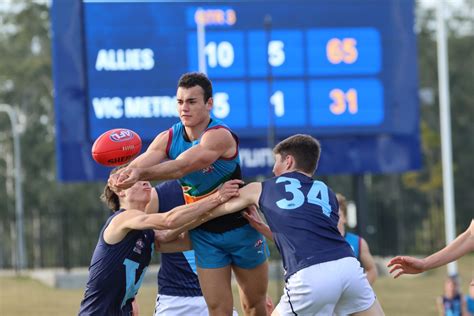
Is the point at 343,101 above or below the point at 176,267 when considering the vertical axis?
above

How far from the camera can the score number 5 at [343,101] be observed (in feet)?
68.7

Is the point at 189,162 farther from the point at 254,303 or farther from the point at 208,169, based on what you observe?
the point at 254,303

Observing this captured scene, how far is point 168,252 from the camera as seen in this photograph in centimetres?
881

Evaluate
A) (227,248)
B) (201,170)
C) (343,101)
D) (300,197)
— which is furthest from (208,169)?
(343,101)

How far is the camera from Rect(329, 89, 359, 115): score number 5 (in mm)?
20938

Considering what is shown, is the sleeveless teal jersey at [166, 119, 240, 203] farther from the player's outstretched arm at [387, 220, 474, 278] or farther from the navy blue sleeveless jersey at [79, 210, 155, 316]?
the player's outstretched arm at [387, 220, 474, 278]

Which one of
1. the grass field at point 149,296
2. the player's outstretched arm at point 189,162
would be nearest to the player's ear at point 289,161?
the player's outstretched arm at point 189,162

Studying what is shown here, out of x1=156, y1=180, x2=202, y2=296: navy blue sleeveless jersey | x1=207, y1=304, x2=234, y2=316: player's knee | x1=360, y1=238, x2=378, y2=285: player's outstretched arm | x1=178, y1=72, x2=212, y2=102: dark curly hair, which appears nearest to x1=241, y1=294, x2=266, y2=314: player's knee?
x1=207, y1=304, x2=234, y2=316: player's knee

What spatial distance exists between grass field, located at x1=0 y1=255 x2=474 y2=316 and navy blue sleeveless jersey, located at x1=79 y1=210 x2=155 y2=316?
11.5 m

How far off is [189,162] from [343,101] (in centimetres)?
1335

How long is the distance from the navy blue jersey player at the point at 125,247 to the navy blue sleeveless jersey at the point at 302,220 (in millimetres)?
393

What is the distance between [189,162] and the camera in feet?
25.9

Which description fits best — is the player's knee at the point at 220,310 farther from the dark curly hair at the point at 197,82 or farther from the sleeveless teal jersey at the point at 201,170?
the dark curly hair at the point at 197,82

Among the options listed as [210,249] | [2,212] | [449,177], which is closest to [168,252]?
[210,249]
